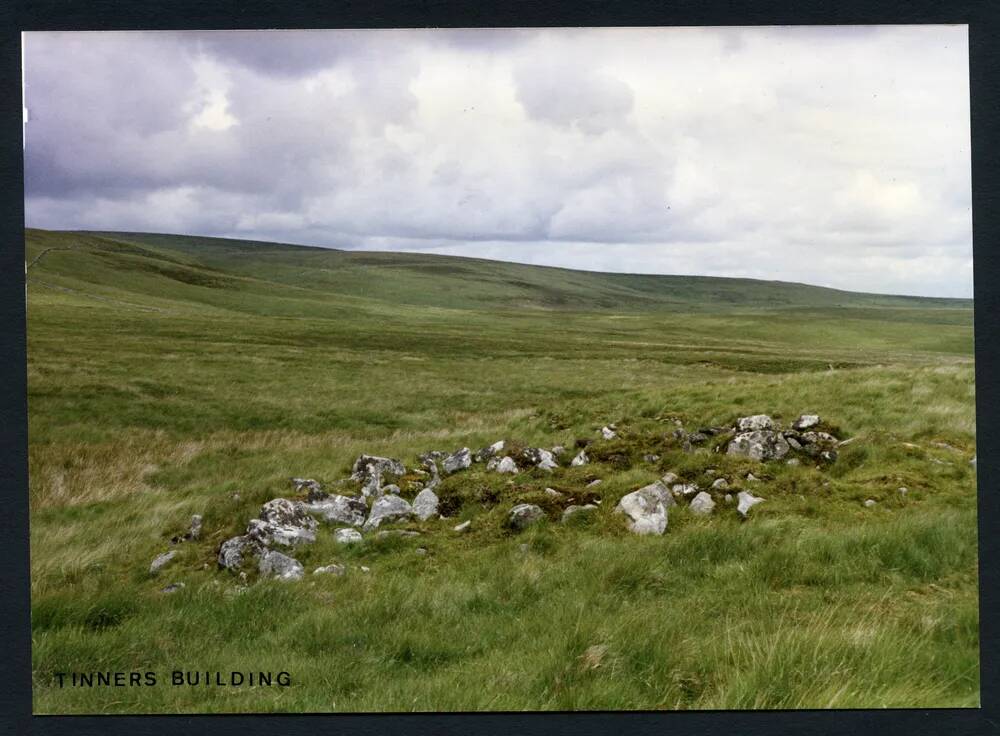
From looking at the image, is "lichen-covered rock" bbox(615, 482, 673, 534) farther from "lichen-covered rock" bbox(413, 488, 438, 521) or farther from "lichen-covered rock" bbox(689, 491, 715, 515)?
"lichen-covered rock" bbox(413, 488, 438, 521)

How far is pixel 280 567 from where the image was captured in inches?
216

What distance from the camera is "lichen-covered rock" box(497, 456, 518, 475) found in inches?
259

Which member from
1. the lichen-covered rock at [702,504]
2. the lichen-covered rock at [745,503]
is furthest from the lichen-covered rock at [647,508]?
the lichen-covered rock at [745,503]

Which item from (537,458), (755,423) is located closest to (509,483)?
(537,458)

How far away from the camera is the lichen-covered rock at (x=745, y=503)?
5695 millimetres

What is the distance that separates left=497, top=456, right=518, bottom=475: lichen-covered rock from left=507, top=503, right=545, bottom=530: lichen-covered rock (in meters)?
0.69

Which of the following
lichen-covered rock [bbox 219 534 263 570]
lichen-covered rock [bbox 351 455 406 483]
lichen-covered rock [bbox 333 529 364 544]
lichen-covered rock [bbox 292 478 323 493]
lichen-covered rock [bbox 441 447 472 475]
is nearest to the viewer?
lichen-covered rock [bbox 219 534 263 570]

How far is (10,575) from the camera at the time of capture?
5414 millimetres

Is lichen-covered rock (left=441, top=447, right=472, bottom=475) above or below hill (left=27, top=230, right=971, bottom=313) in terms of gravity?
below

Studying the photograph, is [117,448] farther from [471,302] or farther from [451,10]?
[471,302]

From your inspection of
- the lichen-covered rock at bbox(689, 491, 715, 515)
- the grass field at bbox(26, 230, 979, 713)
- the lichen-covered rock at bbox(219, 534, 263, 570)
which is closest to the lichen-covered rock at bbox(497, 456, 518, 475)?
the grass field at bbox(26, 230, 979, 713)

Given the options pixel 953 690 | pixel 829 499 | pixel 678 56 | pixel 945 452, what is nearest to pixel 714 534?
pixel 829 499

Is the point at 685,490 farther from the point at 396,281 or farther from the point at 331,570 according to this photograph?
the point at 396,281

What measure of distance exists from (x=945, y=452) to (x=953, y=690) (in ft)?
7.63
